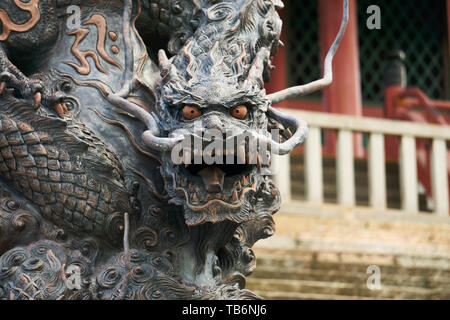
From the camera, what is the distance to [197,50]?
15.7 ft

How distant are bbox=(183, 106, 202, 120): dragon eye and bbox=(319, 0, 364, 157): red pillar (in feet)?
26.0

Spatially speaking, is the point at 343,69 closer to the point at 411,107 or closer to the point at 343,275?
the point at 411,107

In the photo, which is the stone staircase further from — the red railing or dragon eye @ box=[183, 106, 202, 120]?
dragon eye @ box=[183, 106, 202, 120]

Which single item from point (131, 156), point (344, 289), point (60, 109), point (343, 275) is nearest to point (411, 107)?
point (343, 275)

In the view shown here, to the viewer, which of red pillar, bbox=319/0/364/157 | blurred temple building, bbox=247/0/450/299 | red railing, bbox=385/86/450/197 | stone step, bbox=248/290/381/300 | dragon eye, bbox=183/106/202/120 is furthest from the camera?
red pillar, bbox=319/0/364/157

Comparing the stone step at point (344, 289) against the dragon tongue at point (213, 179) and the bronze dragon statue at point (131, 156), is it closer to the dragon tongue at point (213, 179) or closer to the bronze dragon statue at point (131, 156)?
the bronze dragon statue at point (131, 156)

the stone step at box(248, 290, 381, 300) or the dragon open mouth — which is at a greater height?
the dragon open mouth

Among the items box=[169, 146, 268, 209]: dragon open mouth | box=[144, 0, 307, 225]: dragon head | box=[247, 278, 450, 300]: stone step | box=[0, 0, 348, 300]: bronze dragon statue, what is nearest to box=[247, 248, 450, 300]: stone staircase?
box=[247, 278, 450, 300]: stone step

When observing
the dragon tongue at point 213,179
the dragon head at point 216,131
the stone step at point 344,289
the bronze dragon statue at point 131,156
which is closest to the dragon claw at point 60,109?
the bronze dragon statue at point 131,156

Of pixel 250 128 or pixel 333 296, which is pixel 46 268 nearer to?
pixel 250 128

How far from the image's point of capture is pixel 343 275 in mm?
8945

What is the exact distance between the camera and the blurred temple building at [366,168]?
8.96 metres

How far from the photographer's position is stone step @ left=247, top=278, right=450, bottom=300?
336 inches

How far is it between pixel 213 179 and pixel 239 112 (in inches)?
12.4
